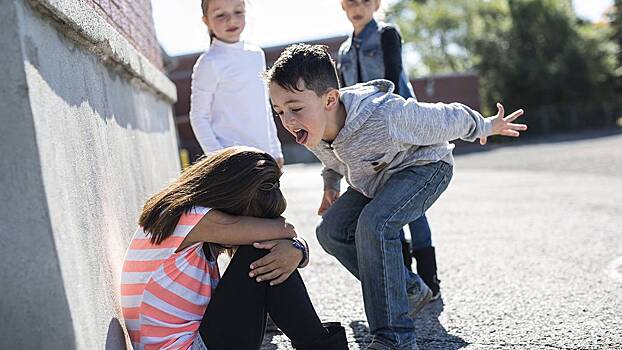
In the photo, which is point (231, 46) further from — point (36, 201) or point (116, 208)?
point (36, 201)

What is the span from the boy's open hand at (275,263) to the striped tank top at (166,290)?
23 centimetres

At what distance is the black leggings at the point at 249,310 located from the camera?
2.96m

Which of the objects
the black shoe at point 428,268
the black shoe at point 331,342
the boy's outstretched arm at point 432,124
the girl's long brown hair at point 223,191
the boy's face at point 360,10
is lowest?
the black shoe at point 428,268

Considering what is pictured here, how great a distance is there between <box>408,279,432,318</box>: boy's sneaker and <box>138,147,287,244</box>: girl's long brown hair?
1.12m

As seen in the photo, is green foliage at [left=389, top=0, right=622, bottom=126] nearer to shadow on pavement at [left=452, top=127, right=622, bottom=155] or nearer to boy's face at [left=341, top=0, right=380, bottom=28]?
shadow on pavement at [left=452, top=127, right=622, bottom=155]

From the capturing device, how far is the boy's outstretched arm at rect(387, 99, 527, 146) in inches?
142

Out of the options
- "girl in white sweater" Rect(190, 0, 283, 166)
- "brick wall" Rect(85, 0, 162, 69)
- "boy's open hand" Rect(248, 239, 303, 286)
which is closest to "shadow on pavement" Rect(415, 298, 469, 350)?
"boy's open hand" Rect(248, 239, 303, 286)

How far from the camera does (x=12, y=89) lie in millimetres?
2254

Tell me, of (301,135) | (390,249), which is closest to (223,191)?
(301,135)

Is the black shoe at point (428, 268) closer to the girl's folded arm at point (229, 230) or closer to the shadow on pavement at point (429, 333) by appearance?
the shadow on pavement at point (429, 333)

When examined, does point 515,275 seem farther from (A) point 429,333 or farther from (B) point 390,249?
(B) point 390,249

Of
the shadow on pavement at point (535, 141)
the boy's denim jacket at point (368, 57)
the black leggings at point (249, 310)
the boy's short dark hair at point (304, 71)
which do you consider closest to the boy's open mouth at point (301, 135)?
the boy's short dark hair at point (304, 71)

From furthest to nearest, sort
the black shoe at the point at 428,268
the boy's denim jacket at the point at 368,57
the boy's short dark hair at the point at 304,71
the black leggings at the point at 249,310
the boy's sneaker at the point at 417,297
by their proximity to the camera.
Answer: the boy's denim jacket at the point at 368,57 < the black shoe at the point at 428,268 < the boy's sneaker at the point at 417,297 < the boy's short dark hair at the point at 304,71 < the black leggings at the point at 249,310

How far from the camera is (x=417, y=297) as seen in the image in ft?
13.4
